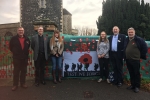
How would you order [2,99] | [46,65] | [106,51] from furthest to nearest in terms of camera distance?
[46,65] → [106,51] → [2,99]

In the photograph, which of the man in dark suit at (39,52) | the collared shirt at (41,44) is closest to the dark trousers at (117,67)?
the man in dark suit at (39,52)

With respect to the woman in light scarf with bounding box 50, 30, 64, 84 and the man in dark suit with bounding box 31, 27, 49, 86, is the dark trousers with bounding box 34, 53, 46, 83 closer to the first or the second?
the man in dark suit with bounding box 31, 27, 49, 86

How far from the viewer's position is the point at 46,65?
218 inches

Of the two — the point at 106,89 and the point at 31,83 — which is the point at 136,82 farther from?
the point at 31,83

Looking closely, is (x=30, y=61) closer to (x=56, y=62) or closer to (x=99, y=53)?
(x=56, y=62)

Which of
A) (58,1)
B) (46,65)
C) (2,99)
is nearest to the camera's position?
(2,99)

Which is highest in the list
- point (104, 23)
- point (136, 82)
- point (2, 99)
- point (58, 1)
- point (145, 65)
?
point (58, 1)

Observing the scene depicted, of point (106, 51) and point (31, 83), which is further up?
point (106, 51)

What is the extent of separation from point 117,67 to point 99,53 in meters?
0.77

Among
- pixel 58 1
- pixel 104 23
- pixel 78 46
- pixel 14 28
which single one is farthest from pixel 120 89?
pixel 14 28

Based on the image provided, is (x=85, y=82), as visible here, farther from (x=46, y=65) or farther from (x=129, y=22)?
(x=129, y=22)

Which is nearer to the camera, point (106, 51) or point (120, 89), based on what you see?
point (120, 89)

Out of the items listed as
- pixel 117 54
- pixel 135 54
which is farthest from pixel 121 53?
pixel 135 54

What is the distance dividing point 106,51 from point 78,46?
3.63 ft
